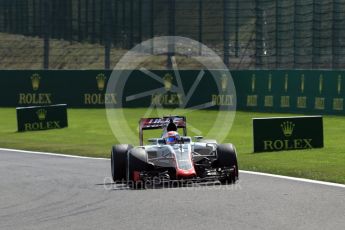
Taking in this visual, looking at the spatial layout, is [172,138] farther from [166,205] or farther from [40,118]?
[40,118]

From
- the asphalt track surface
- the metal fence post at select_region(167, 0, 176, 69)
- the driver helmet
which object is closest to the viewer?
the asphalt track surface

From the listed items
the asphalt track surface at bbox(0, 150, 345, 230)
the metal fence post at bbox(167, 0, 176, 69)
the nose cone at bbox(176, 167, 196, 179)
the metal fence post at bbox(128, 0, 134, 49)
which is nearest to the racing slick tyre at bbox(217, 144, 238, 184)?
the asphalt track surface at bbox(0, 150, 345, 230)

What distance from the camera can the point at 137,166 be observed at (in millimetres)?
14227

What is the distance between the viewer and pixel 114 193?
13852mm

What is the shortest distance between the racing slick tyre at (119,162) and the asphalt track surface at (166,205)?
0.97 ft

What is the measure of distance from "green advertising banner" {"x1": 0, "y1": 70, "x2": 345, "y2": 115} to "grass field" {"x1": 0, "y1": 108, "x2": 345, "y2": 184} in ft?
3.93

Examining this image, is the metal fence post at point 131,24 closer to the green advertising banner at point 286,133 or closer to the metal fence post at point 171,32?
the metal fence post at point 171,32

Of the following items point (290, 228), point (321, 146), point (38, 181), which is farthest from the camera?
point (321, 146)

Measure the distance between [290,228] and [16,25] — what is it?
53423mm

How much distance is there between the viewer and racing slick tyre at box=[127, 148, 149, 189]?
1420 centimetres

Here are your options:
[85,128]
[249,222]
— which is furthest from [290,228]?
[85,128]

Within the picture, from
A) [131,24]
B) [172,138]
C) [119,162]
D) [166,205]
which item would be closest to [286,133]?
[172,138]

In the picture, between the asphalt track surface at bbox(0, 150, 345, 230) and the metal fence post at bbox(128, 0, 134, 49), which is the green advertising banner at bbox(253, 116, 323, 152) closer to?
the asphalt track surface at bbox(0, 150, 345, 230)

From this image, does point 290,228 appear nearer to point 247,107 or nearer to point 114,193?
point 114,193
